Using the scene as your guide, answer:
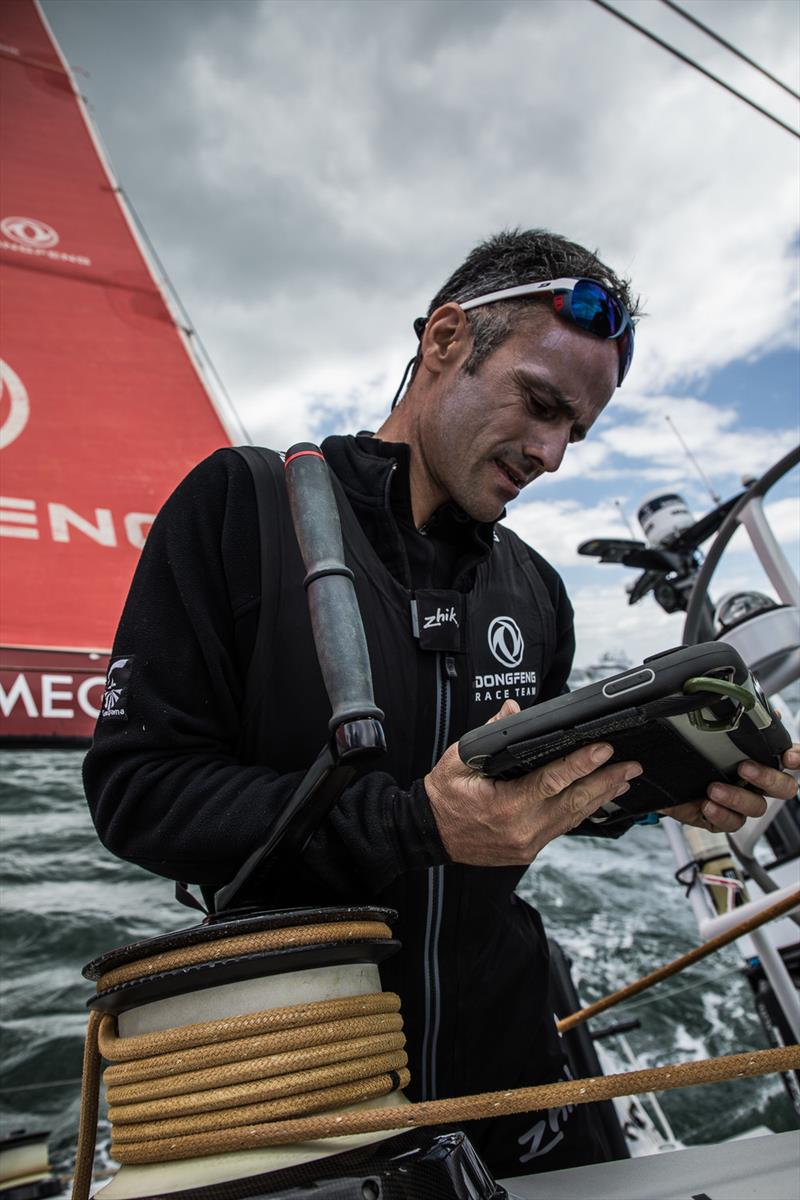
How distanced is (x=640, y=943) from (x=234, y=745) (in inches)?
223

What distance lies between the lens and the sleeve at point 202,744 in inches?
32.9

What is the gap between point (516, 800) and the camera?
0.75 metres

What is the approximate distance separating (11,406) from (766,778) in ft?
14.9

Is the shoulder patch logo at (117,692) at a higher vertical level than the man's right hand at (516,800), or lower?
higher

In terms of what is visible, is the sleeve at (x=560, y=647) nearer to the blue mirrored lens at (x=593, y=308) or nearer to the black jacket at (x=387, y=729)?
the black jacket at (x=387, y=729)

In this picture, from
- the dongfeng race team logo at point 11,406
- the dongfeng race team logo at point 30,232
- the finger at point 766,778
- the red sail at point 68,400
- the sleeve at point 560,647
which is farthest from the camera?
the dongfeng race team logo at point 30,232

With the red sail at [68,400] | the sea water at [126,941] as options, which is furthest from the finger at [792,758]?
the red sail at [68,400]

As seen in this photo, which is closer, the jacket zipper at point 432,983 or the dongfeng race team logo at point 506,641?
the jacket zipper at point 432,983

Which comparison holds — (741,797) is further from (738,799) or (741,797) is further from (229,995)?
(229,995)

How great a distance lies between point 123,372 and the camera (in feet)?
17.1

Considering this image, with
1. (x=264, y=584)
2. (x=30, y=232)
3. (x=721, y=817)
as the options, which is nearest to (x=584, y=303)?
(x=264, y=584)

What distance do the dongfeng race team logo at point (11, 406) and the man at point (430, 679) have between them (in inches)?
144

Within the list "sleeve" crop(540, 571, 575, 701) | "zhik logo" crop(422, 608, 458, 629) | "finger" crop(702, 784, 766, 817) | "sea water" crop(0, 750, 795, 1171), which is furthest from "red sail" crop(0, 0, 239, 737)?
"finger" crop(702, 784, 766, 817)

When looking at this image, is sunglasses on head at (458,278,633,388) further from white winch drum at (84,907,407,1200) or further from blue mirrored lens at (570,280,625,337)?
white winch drum at (84,907,407,1200)
